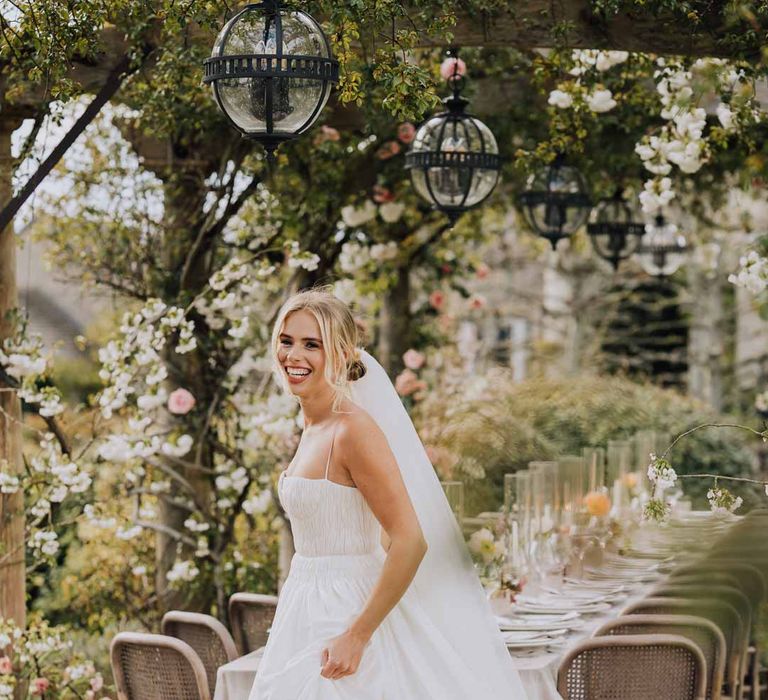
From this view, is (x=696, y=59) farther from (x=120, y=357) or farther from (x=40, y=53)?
(x=120, y=357)

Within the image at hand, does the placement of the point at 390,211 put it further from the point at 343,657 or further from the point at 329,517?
the point at 343,657

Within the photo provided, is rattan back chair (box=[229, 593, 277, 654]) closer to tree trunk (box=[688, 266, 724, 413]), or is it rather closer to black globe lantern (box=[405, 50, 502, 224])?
black globe lantern (box=[405, 50, 502, 224])

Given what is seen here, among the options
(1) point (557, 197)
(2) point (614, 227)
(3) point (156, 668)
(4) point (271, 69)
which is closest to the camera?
(4) point (271, 69)

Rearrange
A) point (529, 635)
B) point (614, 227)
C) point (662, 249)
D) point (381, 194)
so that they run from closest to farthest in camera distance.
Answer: point (529, 635), point (381, 194), point (614, 227), point (662, 249)

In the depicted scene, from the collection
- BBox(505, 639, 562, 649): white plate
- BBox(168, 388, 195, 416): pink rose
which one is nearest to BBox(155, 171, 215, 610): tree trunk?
BBox(168, 388, 195, 416): pink rose

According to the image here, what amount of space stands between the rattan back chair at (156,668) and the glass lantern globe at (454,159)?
7.16 ft

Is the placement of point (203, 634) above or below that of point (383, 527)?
below

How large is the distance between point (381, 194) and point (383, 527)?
462cm

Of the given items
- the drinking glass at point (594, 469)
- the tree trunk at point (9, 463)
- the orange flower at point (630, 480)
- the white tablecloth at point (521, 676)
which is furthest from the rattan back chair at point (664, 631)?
the tree trunk at point (9, 463)

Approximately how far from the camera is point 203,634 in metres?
4.50

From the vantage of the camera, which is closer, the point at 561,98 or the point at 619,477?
the point at 561,98

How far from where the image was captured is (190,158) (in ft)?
21.3

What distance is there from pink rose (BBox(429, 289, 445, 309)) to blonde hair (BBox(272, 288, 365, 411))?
536cm

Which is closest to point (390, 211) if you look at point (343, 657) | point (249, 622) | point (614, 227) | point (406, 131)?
point (406, 131)
